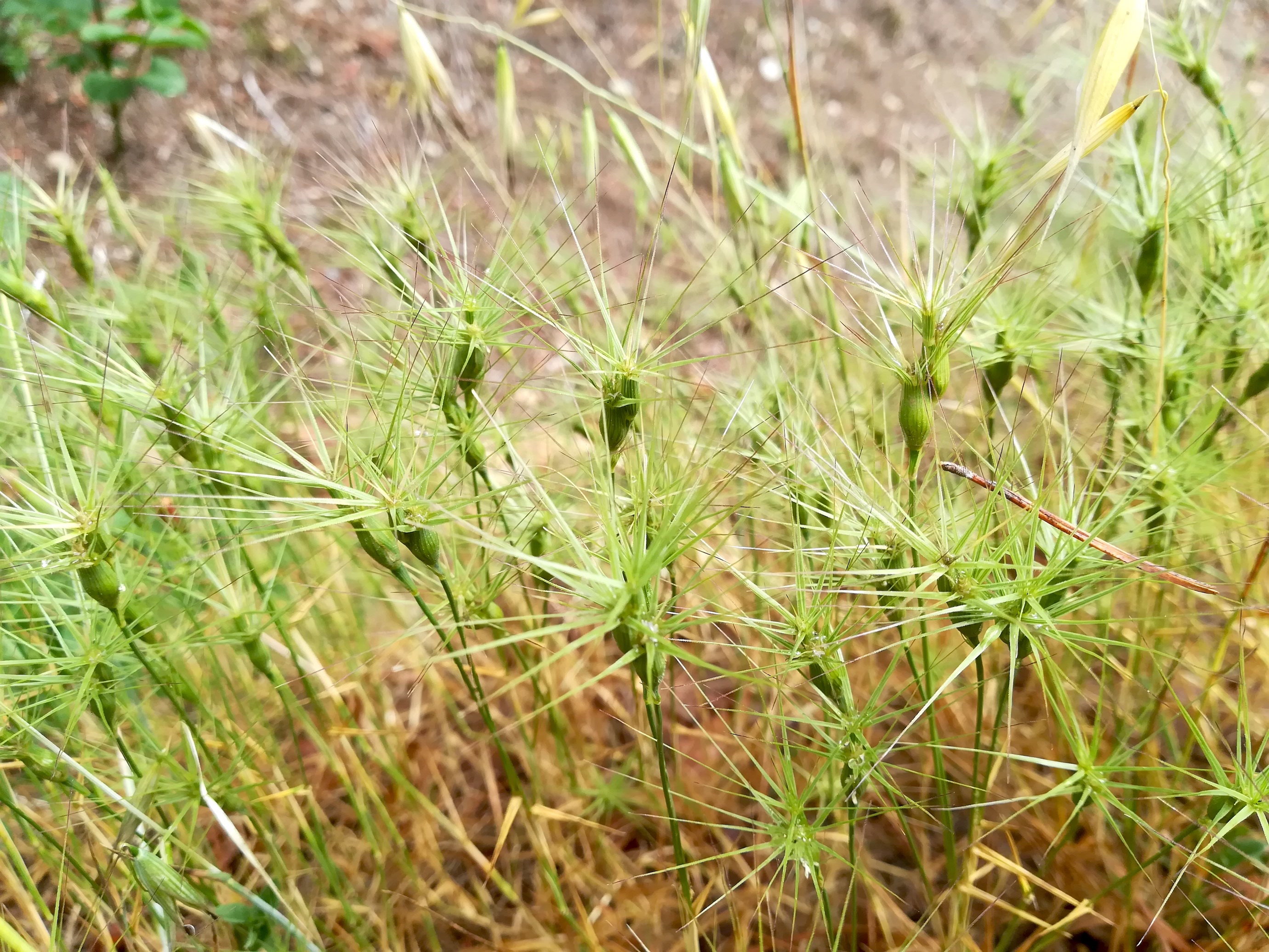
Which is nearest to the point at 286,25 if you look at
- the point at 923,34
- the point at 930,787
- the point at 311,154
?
the point at 311,154

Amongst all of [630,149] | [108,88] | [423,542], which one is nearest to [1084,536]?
[423,542]

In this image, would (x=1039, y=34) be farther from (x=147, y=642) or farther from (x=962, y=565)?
(x=147, y=642)

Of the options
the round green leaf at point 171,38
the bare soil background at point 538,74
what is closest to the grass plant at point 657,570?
the round green leaf at point 171,38

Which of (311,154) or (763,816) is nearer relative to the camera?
(763,816)

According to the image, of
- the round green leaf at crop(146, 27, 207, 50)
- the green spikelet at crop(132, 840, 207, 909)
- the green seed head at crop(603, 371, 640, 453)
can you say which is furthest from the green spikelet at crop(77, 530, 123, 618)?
the round green leaf at crop(146, 27, 207, 50)

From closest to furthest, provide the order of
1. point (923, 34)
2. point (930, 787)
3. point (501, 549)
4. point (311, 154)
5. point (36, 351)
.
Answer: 1. point (501, 549)
2. point (36, 351)
3. point (930, 787)
4. point (311, 154)
5. point (923, 34)

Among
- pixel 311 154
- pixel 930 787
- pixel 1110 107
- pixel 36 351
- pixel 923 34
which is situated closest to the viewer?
pixel 36 351

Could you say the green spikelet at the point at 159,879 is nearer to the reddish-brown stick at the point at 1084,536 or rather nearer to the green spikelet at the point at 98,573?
the green spikelet at the point at 98,573
